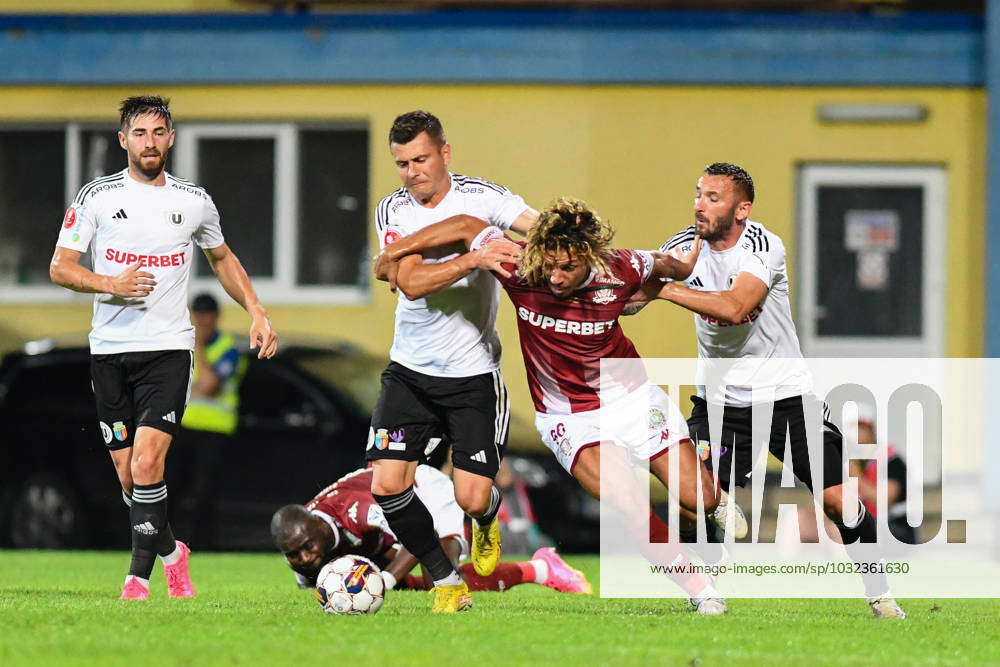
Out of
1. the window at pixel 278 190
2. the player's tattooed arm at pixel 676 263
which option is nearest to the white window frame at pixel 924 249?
the window at pixel 278 190

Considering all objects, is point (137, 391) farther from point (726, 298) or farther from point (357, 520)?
point (726, 298)

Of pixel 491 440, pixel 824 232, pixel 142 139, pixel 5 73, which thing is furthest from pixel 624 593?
pixel 5 73

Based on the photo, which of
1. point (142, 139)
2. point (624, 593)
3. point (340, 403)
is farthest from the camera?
point (340, 403)

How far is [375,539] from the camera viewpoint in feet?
33.8

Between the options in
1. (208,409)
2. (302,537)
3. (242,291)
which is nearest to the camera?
(302,537)

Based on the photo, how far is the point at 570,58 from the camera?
17562 millimetres

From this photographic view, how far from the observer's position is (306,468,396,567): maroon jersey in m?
10.1

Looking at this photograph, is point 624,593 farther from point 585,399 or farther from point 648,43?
point 648,43

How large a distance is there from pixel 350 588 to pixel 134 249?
2142 mm

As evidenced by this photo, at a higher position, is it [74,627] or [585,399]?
[585,399]

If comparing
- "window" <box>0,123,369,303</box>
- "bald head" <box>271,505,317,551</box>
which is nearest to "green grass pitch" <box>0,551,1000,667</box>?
"bald head" <box>271,505,317,551</box>

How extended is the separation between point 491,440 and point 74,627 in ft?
7.28

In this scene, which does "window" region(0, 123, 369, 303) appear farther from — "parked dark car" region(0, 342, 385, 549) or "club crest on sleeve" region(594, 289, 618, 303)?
"club crest on sleeve" region(594, 289, 618, 303)

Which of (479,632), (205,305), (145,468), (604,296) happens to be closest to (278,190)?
(205,305)
